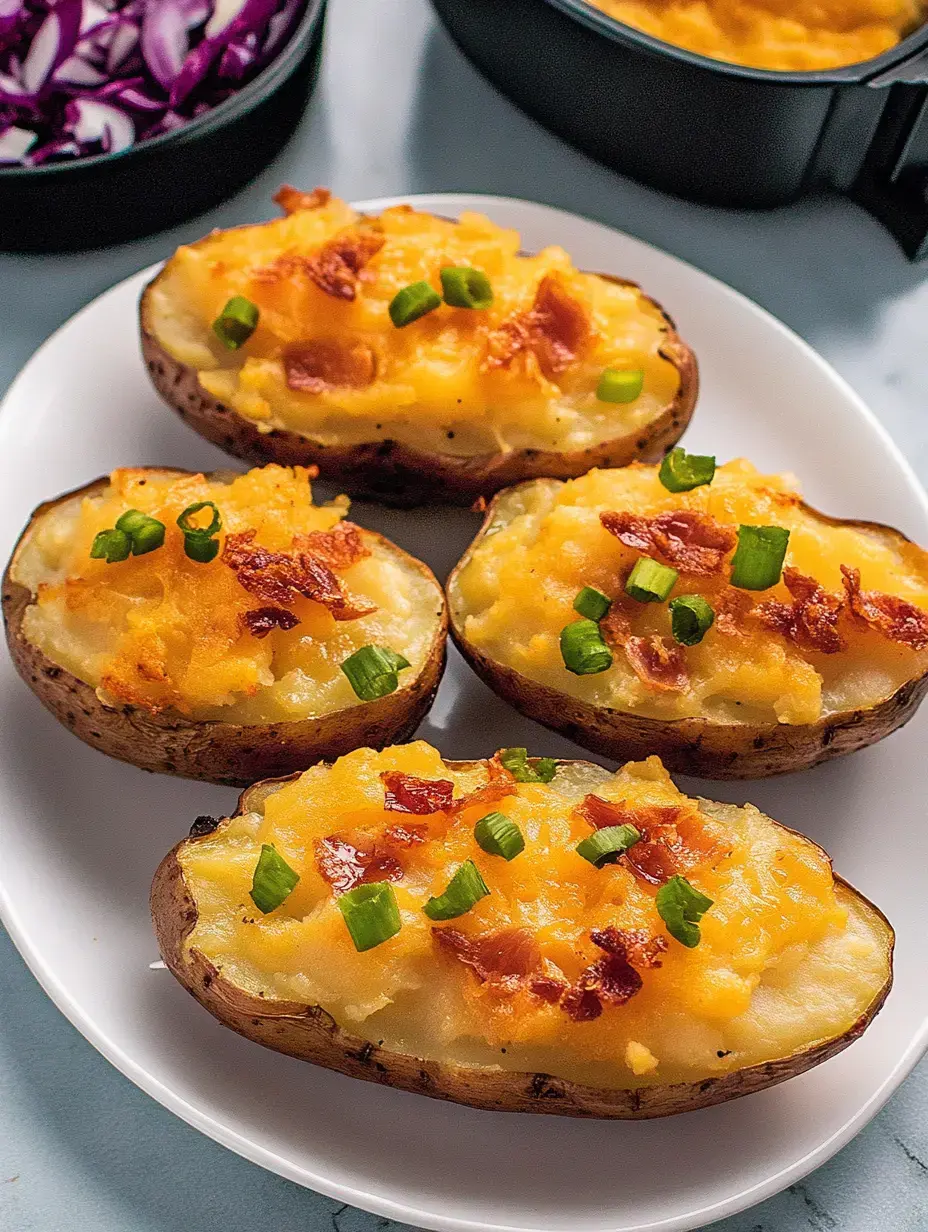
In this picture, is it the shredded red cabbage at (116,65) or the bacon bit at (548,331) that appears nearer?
the bacon bit at (548,331)

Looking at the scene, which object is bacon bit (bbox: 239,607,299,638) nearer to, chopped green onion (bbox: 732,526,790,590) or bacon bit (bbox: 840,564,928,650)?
chopped green onion (bbox: 732,526,790,590)

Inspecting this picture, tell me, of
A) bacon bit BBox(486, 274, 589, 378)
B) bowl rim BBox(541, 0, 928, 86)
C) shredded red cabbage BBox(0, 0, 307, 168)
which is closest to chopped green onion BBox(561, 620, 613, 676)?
bacon bit BBox(486, 274, 589, 378)

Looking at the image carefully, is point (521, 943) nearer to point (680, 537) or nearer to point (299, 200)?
point (680, 537)

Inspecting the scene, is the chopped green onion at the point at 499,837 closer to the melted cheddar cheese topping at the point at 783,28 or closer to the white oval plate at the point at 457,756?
the white oval plate at the point at 457,756

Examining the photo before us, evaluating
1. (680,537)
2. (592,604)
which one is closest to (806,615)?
(680,537)

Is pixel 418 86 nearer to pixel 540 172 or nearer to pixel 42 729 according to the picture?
pixel 540 172

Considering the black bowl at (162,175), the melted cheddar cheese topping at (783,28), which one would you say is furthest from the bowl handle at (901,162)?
the black bowl at (162,175)

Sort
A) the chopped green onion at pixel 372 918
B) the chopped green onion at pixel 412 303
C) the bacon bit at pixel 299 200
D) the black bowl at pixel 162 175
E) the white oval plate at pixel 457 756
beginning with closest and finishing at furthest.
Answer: the chopped green onion at pixel 372 918 → the white oval plate at pixel 457 756 → the chopped green onion at pixel 412 303 → the bacon bit at pixel 299 200 → the black bowl at pixel 162 175

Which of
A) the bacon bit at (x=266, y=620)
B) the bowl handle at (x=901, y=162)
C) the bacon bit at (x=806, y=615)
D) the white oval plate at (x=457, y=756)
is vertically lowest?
the white oval plate at (x=457, y=756)
